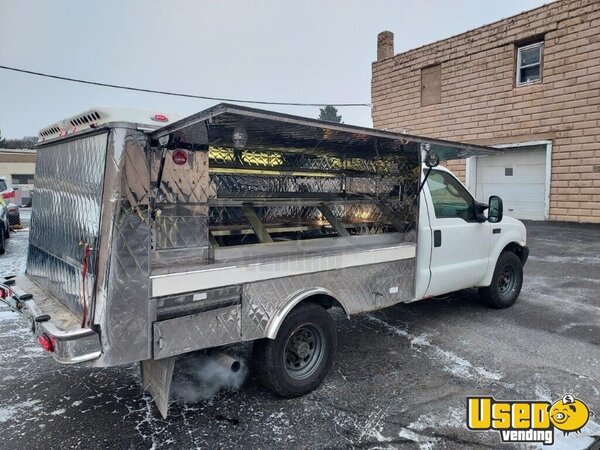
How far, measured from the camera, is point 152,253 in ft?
9.30

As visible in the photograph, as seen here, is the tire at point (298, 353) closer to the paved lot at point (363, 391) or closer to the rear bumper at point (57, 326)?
the paved lot at point (363, 391)

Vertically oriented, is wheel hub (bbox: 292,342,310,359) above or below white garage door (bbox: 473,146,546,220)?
below

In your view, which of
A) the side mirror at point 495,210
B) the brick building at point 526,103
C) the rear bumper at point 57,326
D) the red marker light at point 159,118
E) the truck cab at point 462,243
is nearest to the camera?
the rear bumper at point 57,326

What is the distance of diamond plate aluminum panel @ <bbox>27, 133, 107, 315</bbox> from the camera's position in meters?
2.78

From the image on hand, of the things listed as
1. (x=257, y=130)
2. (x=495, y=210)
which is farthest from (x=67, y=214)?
(x=495, y=210)

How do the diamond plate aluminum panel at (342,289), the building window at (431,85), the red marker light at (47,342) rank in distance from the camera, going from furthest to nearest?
the building window at (431,85), the diamond plate aluminum panel at (342,289), the red marker light at (47,342)

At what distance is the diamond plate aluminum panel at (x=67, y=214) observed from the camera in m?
2.78

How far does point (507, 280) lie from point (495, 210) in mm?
1295

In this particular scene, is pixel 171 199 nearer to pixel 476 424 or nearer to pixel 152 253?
pixel 152 253

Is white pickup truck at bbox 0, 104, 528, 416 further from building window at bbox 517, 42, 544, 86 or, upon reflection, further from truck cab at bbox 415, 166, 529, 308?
building window at bbox 517, 42, 544, 86

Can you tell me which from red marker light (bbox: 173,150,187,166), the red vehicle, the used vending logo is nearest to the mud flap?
red marker light (bbox: 173,150,187,166)

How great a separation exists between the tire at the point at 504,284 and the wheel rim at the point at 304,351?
9.69ft

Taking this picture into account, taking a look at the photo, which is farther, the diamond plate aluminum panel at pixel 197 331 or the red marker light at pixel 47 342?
the diamond plate aluminum panel at pixel 197 331

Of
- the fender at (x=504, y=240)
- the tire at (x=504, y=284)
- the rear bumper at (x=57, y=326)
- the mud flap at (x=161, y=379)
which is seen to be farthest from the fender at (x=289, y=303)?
the tire at (x=504, y=284)
